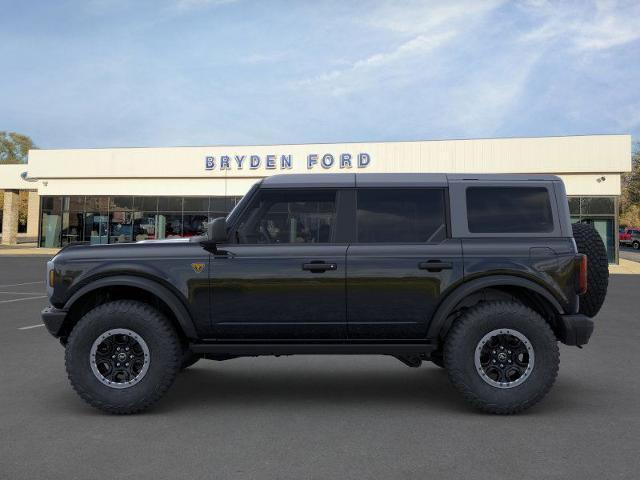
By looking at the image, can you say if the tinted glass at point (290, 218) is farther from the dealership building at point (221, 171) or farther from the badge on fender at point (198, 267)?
the dealership building at point (221, 171)

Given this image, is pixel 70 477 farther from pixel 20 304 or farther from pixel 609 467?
pixel 20 304

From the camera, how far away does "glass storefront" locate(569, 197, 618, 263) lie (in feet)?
107

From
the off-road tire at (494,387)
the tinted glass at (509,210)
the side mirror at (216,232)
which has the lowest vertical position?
the off-road tire at (494,387)

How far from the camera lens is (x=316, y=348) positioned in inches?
193

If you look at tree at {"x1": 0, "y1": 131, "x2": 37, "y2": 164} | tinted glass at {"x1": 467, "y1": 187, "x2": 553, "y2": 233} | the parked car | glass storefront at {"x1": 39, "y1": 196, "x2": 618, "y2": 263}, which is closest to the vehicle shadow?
tinted glass at {"x1": 467, "y1": 187, "x2": 553, "y2": 233}

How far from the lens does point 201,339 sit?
16.5 feet

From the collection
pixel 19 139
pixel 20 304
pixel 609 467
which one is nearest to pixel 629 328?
pixel 609 467

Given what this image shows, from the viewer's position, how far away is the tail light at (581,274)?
4.95 m

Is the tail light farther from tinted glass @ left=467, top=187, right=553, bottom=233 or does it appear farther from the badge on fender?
the badge on fender

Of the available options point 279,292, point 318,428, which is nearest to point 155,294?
point 279,292

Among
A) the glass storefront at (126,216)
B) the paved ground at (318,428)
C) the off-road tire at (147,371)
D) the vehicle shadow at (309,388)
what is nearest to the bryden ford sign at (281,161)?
the glass storefront at (126,216)

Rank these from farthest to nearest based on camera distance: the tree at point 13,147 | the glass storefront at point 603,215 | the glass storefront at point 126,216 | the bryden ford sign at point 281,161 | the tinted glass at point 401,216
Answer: the tree at point 13,147 → the glass storefront at point 126,216 → the bryden ford sign at point 281,161 → the glass storefront at point 603,215 → the tinted glass at point 401,216

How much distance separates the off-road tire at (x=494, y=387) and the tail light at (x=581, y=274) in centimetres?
44

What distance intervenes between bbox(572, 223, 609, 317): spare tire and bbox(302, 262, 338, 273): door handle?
2.21 meters
